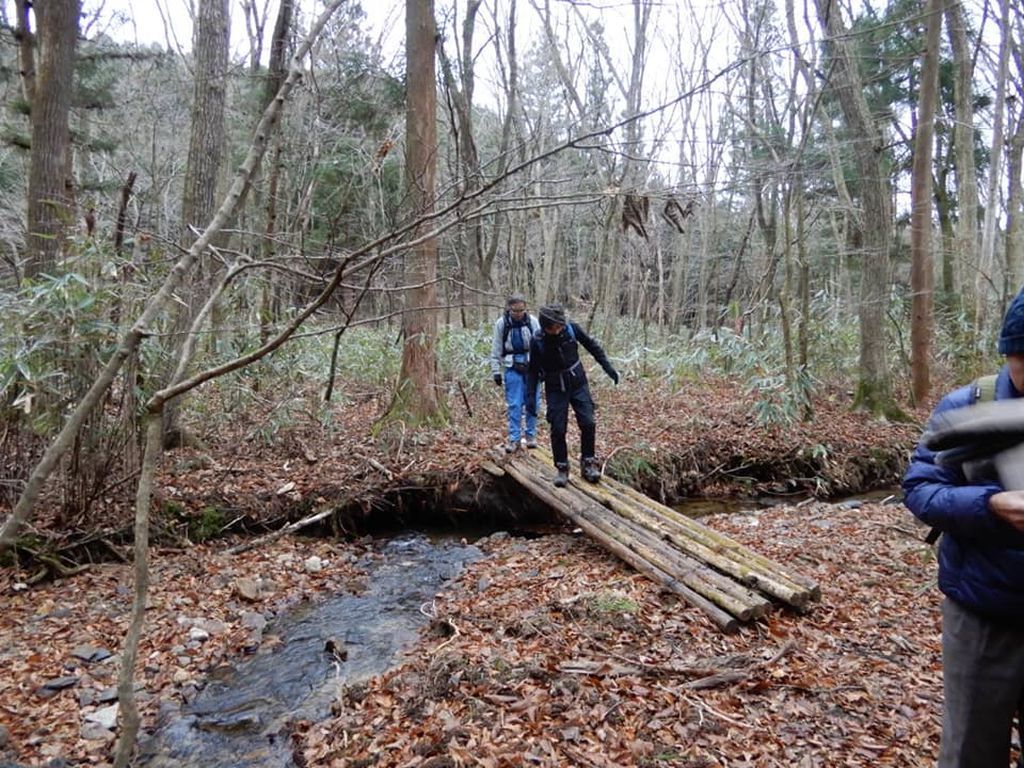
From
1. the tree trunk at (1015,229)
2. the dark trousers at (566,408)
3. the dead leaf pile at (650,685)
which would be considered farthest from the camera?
the tree trunk at (1015,229)

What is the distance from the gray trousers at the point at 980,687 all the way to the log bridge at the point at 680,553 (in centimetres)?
209

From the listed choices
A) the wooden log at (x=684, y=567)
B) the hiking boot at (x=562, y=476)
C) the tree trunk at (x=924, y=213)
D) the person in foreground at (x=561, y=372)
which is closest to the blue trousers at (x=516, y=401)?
the person in foreground at (x=561, y=372)

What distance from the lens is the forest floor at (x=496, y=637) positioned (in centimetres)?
297

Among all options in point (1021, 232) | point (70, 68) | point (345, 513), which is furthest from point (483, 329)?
point (1021, 232)

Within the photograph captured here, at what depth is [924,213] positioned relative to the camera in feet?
35.0

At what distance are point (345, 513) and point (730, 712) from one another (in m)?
4.95

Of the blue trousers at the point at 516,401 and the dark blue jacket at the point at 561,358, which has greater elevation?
the dark blue jacket at the point at 561,358

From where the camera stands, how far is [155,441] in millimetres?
2578

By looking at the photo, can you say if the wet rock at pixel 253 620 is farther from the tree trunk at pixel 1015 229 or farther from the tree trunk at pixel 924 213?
the tree trunk at pixel 1015 229

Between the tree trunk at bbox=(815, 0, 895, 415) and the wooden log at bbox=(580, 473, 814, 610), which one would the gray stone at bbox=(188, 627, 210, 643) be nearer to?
the wooden log at bbox=(580, 473, 814, 610)

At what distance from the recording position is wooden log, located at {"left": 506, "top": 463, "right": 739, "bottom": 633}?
4.04 meters

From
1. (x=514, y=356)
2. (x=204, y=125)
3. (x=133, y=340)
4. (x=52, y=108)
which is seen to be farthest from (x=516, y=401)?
(x=52, y=108)

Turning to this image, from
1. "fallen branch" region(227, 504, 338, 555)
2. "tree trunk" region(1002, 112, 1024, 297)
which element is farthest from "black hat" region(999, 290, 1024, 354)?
"tree trunk" region(1002, 112, 1024, 297)

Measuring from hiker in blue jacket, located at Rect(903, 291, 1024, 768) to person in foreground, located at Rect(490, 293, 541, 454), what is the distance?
5.12 meters
